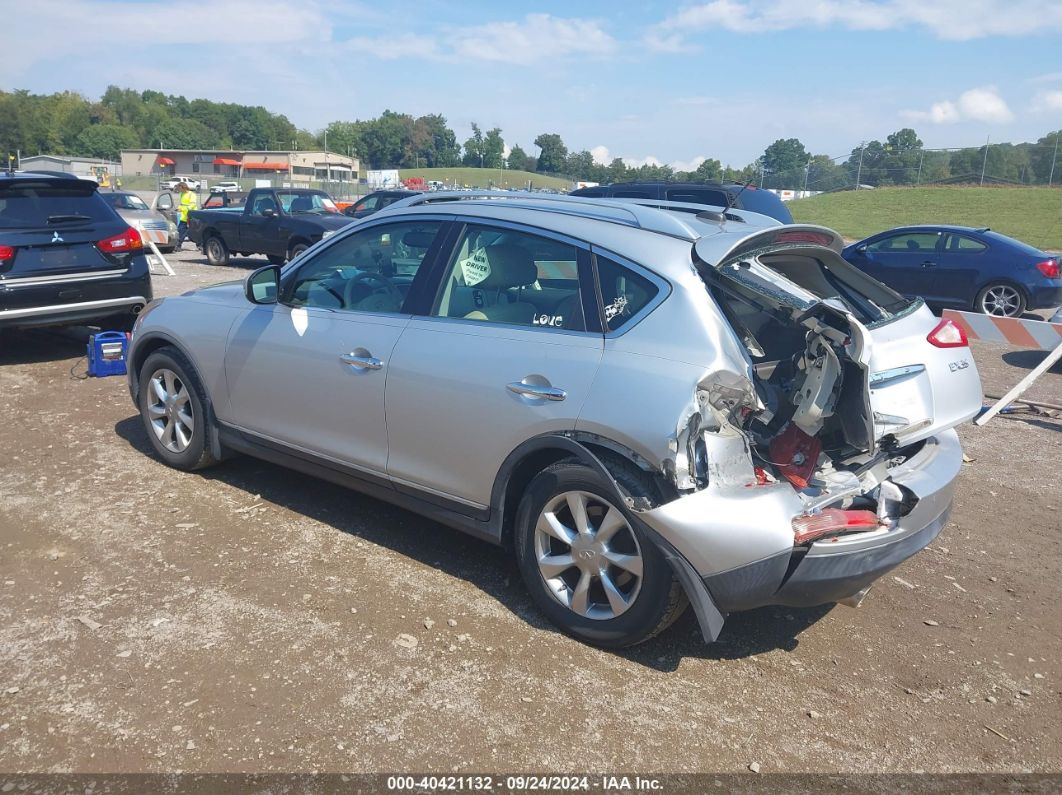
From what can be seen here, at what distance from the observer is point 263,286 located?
4.94 meters

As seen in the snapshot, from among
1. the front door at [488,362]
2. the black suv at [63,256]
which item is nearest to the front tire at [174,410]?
the front door at [488,362]

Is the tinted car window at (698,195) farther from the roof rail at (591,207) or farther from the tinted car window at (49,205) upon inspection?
the roof rail at (591,207)

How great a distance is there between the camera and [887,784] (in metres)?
2.86

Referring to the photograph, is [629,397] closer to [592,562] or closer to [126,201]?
[592,562]

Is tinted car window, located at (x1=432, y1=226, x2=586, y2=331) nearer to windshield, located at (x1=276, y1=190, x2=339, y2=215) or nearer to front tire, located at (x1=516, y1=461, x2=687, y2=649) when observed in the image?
front tire, located at (x1=516, y1=461, x2=687, y2=649)

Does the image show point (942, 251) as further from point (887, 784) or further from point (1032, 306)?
point (887, 784)

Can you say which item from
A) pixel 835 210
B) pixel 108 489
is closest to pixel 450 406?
pixel 108 489

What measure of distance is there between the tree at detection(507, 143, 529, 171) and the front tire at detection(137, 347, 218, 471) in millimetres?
96815

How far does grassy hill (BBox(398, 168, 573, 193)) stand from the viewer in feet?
165

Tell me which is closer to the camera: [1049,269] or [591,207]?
[591,207]

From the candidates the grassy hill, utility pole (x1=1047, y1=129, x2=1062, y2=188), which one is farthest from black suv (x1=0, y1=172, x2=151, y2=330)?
utility pole (x1=1047, y1=129, x2=1062, y2=188)

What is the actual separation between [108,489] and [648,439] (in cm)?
363

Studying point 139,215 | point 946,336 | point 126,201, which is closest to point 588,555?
point 946,336

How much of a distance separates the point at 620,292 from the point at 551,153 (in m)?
74.4
